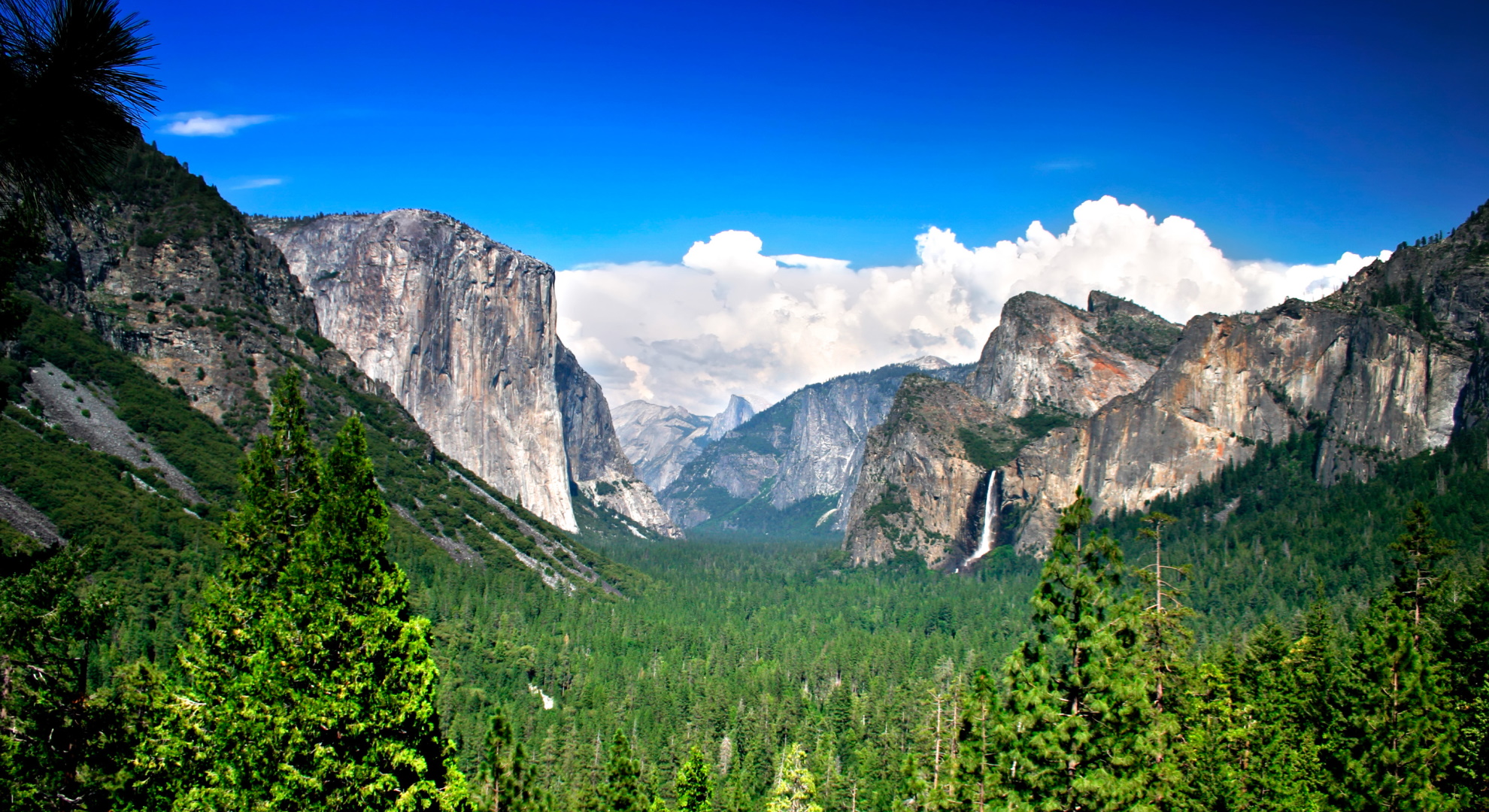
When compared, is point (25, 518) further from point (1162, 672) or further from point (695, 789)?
point (1162, 672)

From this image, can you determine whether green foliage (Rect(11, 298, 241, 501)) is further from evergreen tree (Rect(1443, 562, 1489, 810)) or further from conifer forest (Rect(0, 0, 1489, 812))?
evergreen tree (Rect(1443, 562, 1489, 810))

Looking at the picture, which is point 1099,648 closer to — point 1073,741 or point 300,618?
point 1073,741

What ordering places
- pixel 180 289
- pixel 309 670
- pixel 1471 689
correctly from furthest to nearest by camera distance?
pixel 180 289
pixel 1471 689
pixel 309 670

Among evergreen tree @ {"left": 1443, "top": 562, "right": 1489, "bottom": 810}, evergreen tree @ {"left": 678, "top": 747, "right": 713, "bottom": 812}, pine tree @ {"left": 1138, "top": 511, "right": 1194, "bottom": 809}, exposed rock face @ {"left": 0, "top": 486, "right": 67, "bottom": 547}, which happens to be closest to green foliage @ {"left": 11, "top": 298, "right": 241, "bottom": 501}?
exposed rock face @ {"left": 0, "top": 486, "right": 67, "bottom": 547}

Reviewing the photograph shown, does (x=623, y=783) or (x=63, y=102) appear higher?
(x=63, y=102)

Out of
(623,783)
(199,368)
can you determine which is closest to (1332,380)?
(623,783)
